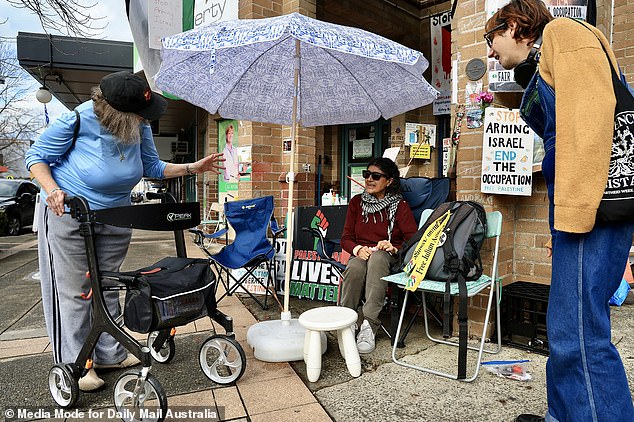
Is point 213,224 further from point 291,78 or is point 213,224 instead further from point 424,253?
point 424,253

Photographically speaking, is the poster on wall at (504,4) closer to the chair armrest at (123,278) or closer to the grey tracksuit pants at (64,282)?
the chair armrest at (123,278)

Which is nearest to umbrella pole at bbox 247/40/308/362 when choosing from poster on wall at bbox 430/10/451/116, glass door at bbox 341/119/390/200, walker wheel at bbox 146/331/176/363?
walker wheel at bbox 146/331/176/363

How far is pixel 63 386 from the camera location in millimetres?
2109

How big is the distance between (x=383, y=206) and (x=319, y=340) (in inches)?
52.0

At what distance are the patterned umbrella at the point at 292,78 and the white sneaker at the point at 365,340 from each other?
0.55m

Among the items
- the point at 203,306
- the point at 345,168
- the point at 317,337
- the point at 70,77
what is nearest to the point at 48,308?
the point at 203,306

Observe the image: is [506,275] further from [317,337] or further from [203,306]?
[203,306]

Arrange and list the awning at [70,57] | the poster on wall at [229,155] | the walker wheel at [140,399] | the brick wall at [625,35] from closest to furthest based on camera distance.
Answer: the walker wheel at [140,399], the brick wall at [625,35], the poster on wall at [229,155], the awning at [70,57]

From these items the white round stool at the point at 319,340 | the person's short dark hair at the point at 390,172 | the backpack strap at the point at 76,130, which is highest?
the backpack strap at the point at 76,130

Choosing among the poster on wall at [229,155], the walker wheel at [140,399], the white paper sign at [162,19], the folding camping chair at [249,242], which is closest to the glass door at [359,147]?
the poster on wall at [229,155]

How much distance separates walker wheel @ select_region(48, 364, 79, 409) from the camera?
6.74 ft

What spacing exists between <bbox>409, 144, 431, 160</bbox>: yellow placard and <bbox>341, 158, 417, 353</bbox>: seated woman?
3.92m

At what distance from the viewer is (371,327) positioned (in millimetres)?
2928

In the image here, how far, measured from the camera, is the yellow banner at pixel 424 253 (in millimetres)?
2608
